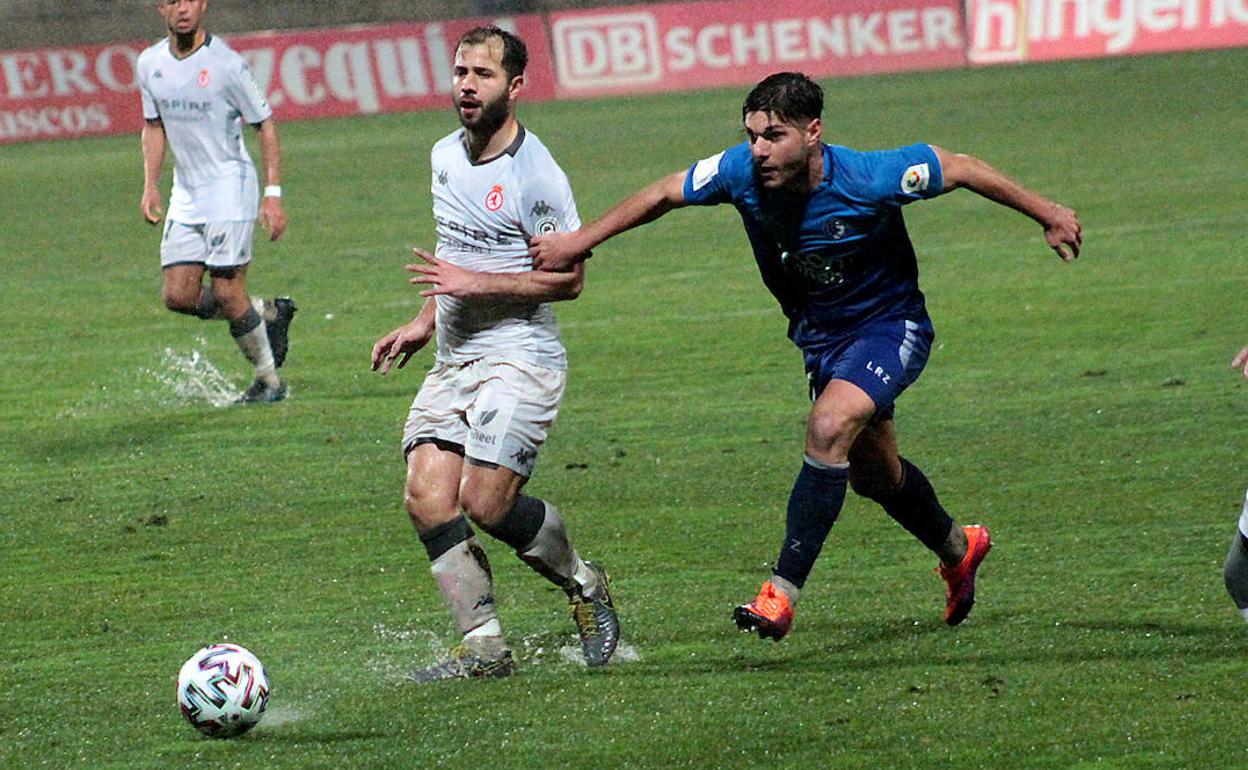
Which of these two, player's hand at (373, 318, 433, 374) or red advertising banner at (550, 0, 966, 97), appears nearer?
player's hand at (373, 318, 433, 374)

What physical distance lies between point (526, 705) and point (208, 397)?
5729mm

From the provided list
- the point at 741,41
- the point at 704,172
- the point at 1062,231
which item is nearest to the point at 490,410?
the point at 704,172

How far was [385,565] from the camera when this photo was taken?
7.31m

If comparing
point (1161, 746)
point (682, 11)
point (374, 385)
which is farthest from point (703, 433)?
point (682, 11)

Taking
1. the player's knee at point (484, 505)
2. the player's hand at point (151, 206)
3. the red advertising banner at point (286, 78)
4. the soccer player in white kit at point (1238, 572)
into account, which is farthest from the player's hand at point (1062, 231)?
the red advertising banner at point (286, 78)

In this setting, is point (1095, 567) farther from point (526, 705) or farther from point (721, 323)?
point (721, 323)

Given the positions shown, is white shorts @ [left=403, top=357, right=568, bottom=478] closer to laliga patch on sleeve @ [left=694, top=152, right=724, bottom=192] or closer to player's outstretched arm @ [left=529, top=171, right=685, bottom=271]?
player's outstretched arm @ [left=529, top=171, right=685, bottom=271]

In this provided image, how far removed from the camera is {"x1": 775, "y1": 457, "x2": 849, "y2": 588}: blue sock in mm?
5812

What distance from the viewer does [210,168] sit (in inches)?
410

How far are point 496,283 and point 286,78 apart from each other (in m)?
23.2

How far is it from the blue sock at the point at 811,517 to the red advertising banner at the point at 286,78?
2299 centimetres

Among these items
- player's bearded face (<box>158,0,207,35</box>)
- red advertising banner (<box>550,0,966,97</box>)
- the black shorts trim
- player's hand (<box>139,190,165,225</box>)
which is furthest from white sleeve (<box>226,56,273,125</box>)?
red advertising banner (<box>550,0,966,97</box>)

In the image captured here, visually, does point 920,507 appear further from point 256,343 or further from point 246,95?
point 246,95

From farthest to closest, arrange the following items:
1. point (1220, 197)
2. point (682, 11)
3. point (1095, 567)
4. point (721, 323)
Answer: point (682, 11) → point (1220, 197) → point (721, 323) → point (1095, 567)
